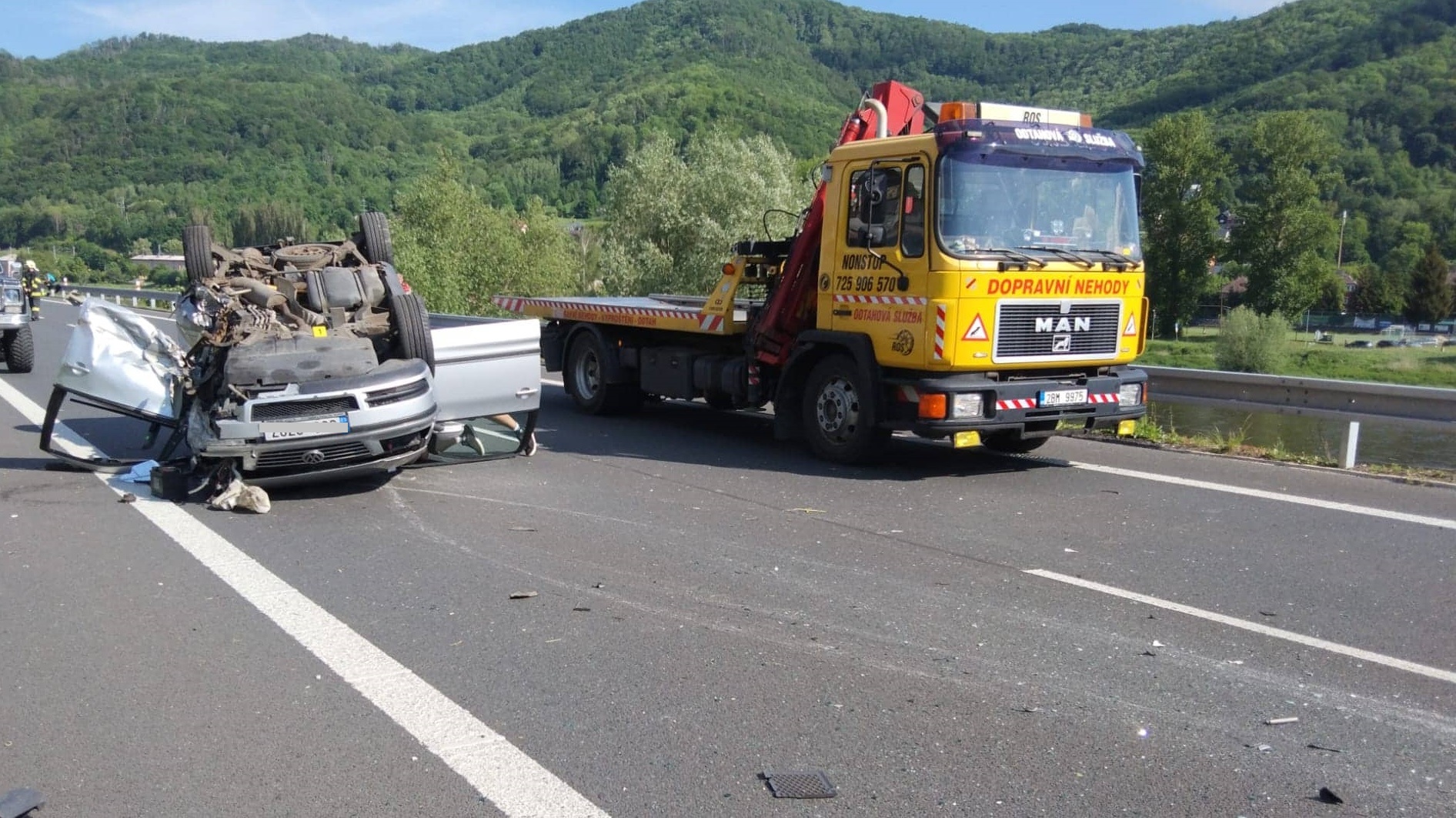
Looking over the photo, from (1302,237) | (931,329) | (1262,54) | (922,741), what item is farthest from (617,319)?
(1262,54)

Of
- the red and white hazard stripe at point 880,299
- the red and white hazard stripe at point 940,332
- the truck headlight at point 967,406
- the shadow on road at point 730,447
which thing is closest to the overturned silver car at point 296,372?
the shadow on road at point 730,447

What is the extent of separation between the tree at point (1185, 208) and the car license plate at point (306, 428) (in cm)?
7275

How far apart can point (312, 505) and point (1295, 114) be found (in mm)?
85660

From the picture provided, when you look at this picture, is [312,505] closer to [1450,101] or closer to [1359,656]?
[1359,656]

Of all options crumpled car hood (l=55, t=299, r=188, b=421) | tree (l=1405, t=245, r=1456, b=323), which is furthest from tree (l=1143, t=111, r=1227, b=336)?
crumpled car hood (l=55, t=299, r=188, b=421)

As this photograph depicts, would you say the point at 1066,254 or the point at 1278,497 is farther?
the point at 1066,254

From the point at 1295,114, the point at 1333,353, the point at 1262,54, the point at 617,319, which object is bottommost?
the point at 1333,353

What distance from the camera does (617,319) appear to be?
500 inches

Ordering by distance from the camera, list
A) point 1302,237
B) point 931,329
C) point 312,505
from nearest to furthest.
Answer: point 312,505
point 931,329
point 1302,237

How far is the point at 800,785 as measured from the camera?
3.86 metres

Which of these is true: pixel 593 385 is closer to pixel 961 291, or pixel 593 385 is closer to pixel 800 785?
pixel 961 291

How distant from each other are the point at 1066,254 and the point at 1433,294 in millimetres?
97433

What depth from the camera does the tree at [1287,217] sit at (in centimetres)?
7938

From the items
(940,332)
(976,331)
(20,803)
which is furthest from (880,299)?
(20,803)
